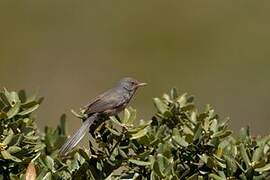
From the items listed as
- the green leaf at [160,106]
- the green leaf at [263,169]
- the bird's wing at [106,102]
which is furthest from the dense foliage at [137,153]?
the bird's wing at [106,102]

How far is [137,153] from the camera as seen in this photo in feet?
10.8

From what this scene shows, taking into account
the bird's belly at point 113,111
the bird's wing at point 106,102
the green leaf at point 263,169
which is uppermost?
the bird's wing at point 106,102

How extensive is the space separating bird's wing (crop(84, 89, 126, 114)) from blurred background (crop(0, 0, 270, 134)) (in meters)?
4.75

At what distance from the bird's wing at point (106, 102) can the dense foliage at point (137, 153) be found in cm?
52

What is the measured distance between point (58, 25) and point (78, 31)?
15.5 inches

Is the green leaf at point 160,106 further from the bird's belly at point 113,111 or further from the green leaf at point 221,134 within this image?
the bird's belly at point 113,111

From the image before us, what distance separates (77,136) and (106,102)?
662 mm

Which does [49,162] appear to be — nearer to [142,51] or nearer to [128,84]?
[128,84]

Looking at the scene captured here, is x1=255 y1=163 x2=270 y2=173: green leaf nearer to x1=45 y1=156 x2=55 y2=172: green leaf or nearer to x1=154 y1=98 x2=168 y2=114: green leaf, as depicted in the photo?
x1=154 y1=98 x2=168 y2=114: green leaf

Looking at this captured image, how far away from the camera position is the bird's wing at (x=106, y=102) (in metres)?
3.99

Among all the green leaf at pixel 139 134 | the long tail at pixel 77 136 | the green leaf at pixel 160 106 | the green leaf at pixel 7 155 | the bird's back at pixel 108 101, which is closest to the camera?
the green leaf at pixel 7 155

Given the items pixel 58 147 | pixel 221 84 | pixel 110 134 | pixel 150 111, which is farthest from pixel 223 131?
pixel 221 84

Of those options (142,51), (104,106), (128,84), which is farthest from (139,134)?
(142,51)

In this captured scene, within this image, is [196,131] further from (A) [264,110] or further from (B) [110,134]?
(A) [264,110]
